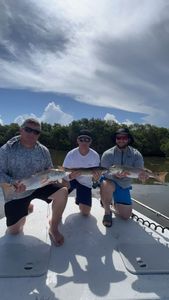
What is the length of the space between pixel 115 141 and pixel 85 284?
318 cm

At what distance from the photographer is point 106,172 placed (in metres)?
5.84

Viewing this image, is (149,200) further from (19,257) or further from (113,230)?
(19,257)

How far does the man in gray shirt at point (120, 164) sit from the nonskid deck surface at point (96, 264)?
1.10 feet

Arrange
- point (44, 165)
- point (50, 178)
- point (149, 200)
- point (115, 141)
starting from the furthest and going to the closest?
point (149, 200)
point (115, 141)
point (44, 165)
point (50, 178)

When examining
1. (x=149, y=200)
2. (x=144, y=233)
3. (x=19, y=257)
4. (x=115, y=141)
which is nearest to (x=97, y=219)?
(x=144, y=233)

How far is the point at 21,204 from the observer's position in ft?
17.3

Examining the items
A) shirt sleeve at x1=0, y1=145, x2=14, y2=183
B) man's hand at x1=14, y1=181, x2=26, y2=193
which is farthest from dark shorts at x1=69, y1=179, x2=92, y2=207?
man's hand at x1=14, y1=181, x2=26, y2=193

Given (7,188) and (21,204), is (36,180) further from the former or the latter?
(21,204)

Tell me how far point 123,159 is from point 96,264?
→ 2.48 metres

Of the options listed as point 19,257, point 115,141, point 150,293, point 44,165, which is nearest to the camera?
point 150,293

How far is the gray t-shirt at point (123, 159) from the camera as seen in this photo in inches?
251

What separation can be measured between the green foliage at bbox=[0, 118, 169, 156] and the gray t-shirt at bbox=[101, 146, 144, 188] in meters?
65.7

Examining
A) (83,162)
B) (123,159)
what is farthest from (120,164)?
(83,162)

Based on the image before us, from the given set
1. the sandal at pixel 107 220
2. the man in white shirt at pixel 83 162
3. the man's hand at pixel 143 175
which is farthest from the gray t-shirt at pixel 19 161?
the man's hand at pixel 143 175
